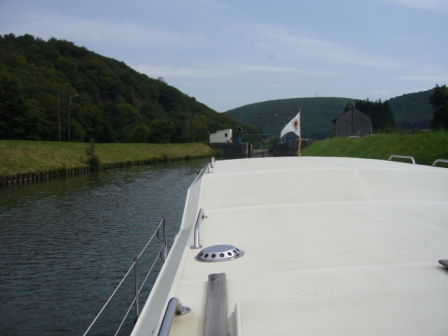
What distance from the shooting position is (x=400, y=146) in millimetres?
19109

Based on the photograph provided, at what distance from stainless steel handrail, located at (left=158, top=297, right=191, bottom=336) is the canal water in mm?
4259

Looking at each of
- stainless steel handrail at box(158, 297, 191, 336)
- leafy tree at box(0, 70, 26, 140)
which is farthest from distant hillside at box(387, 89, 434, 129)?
stainless steel handrail at box(158, 297, 191, 336)

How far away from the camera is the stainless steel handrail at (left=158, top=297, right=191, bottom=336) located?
6.87ft

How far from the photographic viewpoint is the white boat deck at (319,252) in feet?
7.45

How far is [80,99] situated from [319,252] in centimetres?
8161

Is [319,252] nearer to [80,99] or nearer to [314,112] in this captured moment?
[80,99]

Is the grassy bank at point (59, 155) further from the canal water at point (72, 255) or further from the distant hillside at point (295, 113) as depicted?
the distant hillside at point (295, 113)

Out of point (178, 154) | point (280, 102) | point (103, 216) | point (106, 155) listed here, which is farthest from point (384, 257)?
point (280, 102)

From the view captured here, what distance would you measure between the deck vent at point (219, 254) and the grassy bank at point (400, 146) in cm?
1278

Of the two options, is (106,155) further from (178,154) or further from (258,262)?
(258,262)

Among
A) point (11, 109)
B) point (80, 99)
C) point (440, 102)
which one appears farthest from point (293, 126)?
point (80, 99)

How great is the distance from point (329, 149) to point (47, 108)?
40337 millimetres

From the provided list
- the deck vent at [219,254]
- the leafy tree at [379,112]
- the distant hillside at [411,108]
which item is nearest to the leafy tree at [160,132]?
the leafy tree at [379,112]

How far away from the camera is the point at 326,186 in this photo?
18.7 feet
